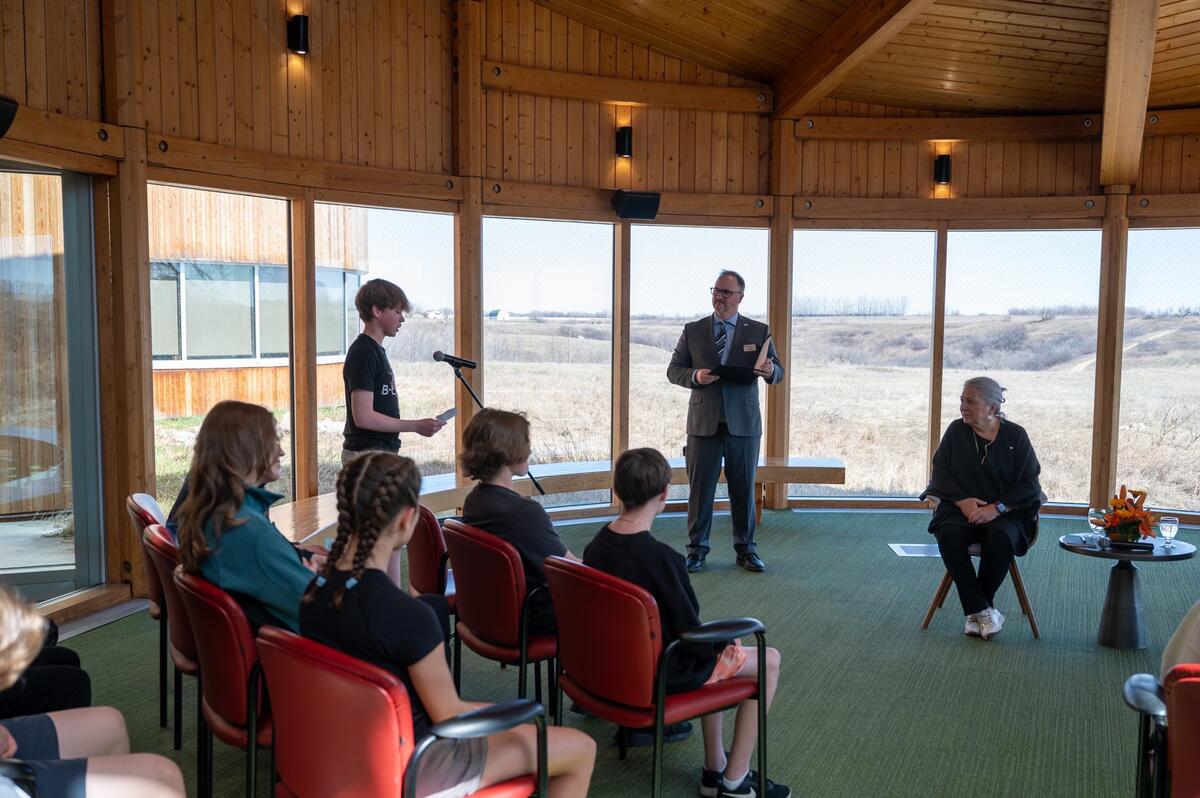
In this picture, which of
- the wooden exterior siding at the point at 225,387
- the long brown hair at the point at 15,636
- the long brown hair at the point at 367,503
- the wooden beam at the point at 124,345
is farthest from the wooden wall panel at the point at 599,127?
the long brown hair at the point at 15,636

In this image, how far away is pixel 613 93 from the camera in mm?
7270

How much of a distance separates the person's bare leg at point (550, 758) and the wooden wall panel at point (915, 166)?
6.17 metres

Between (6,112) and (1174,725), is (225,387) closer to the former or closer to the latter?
(6,112)

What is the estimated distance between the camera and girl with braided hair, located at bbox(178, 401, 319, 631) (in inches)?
97.8

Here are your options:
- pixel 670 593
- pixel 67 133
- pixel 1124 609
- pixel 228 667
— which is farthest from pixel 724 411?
pixel 228 667

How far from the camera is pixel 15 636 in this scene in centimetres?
175

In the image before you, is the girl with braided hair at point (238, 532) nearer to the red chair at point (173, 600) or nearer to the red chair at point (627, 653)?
the red chair at point (173, 600)

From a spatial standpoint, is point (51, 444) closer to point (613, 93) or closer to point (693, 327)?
point (693, 327)

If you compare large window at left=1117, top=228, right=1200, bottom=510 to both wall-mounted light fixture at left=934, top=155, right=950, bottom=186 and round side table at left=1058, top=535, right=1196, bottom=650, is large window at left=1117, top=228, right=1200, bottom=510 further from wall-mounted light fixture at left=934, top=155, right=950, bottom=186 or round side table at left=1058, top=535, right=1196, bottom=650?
round side table at left=1058, top=535, right=1196, bottom=650

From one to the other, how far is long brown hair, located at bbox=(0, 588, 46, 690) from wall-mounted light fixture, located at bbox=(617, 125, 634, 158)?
241 inches

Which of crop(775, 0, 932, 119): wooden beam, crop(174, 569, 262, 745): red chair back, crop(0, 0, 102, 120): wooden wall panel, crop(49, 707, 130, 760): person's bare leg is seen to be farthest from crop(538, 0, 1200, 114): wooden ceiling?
crop(49, 707, 130, 760): person's bare leg

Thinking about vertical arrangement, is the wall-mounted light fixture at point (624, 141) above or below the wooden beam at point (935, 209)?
above

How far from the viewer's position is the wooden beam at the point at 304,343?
6105mm

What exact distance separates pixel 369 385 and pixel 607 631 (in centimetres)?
198
